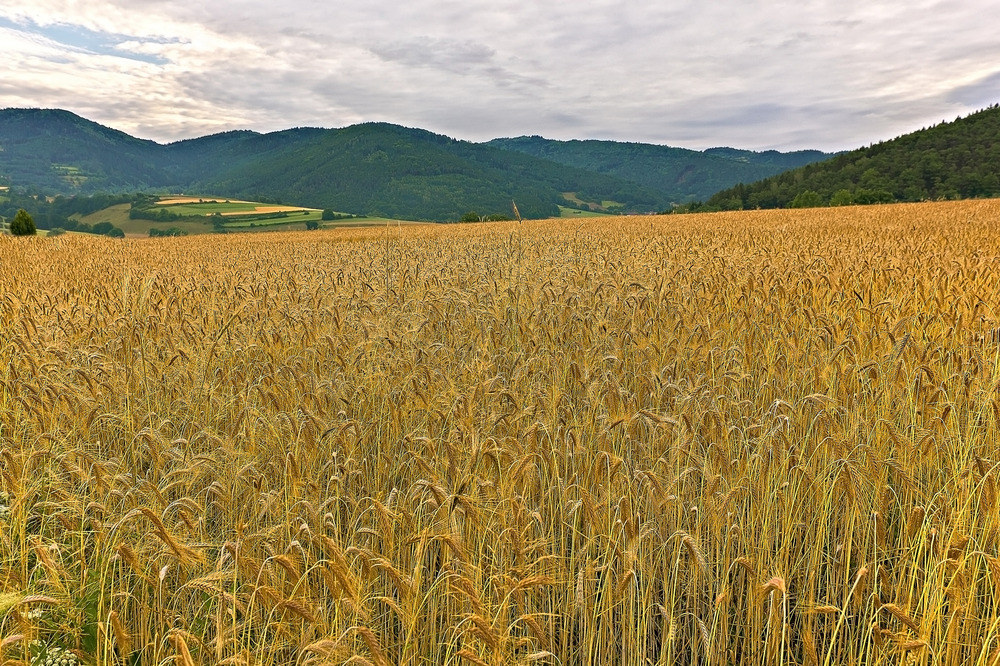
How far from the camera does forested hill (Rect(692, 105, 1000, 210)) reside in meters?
58.8

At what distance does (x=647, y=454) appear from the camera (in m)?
2.76

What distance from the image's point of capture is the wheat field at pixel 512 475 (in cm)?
183

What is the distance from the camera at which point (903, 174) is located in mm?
61938

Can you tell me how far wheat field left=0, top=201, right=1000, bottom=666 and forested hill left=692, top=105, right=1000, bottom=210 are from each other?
5665cm

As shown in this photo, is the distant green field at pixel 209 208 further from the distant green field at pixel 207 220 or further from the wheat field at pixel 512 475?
the wheat field at pixel 512 475

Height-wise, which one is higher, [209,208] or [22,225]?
[209,208]

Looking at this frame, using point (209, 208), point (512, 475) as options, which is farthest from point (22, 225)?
point (209, 208)

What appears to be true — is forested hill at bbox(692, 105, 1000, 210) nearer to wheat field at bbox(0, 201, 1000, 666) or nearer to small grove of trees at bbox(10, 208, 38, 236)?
wheat field at bbox(0, 201, 1000, 666)

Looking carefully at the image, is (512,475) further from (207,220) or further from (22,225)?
(207,220)

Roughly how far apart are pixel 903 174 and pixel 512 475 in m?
78.0

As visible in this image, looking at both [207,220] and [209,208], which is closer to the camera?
[207,220]

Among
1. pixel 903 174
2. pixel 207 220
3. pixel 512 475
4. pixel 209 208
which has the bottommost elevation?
pixel 512 475

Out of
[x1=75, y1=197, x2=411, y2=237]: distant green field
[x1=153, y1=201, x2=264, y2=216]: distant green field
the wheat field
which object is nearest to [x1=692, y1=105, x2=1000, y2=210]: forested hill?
[x1=75, y1=197, x2=411, y2=237]: distant green field

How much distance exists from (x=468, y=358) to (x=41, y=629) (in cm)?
287
